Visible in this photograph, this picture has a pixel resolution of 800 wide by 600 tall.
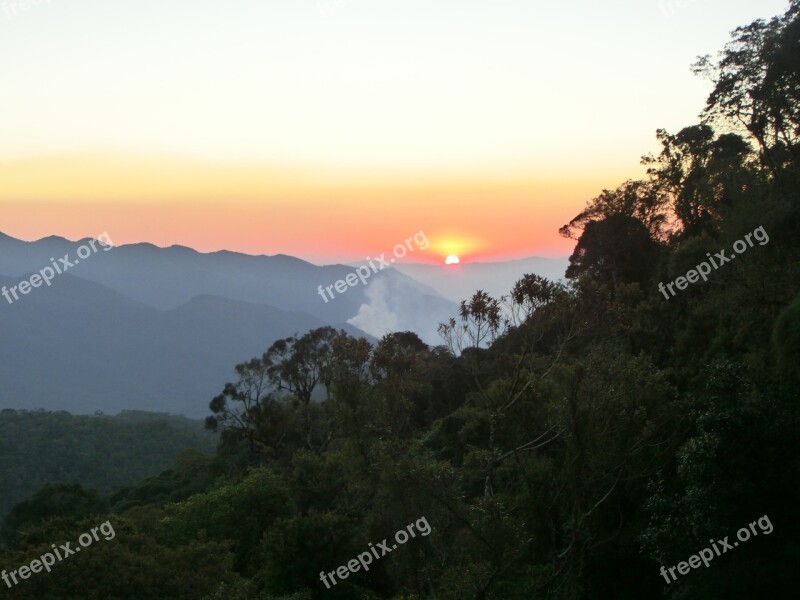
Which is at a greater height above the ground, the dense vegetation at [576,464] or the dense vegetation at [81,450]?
the dense vegetation at [81,450]

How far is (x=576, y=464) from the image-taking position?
1497 cm

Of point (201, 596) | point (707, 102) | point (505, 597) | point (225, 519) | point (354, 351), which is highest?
point (707, 102)

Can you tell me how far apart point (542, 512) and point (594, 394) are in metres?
3.20

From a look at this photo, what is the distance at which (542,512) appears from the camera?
16141mm

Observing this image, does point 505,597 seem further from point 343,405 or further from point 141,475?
point 141,475

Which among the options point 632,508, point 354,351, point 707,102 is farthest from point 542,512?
point 707,102

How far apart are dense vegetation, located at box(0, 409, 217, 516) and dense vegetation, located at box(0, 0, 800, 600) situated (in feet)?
131

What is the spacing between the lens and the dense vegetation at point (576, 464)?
11797mm

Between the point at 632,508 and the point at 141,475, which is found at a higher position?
the point at 141,475

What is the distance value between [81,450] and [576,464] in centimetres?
6366

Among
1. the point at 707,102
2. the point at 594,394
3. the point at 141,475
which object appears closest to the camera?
the point at 594,394

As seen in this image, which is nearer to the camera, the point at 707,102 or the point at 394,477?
the point at 394,477

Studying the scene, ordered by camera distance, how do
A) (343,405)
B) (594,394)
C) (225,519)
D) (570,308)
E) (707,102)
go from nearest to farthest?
(594,394) < (570,308) < (343,405) < (225,519) < (707,102)

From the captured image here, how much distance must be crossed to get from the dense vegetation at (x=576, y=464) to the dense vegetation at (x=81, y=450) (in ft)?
131
